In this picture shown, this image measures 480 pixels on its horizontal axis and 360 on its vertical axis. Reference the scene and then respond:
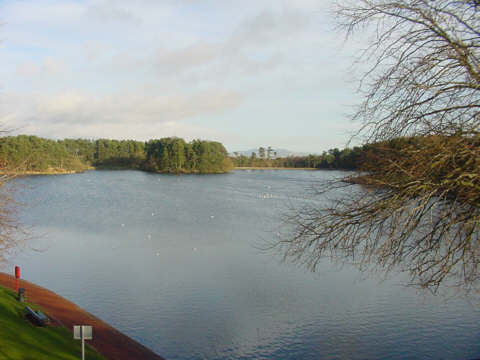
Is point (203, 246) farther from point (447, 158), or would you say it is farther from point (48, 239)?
point (447, 158)

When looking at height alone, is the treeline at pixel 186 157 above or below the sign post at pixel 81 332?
above

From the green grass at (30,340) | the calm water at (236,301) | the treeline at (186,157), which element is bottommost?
the calm water at (236,301)

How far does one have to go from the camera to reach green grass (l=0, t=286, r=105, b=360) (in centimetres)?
822

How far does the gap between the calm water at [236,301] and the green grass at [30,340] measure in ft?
9.09

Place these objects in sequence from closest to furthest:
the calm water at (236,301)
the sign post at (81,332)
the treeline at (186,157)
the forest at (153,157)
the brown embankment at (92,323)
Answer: the sign post at (81,332)
the brown embankment at (92,323)
the calm water at (236,301)
the forest at (153,157)
the treeline at (186,157)

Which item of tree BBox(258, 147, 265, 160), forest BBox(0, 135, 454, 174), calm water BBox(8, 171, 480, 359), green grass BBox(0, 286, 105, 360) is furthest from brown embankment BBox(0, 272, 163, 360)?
tree BBox(258, 147, 265, 160)

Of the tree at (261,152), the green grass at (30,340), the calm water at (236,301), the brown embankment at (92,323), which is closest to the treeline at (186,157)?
the tree at (261,152)

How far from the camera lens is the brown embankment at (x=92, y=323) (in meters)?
10.8

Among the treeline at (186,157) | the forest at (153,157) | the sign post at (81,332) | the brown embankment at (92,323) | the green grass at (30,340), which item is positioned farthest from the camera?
the treeline at (186,157)

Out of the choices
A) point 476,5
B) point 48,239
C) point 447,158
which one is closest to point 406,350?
point 447,158

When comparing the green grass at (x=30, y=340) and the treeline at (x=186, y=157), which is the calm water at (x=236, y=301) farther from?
the treeline at (x=186, y=157)

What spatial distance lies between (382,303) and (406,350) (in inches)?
132

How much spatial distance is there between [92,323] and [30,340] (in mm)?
3729

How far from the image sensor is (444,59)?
478 cm
